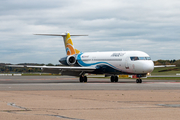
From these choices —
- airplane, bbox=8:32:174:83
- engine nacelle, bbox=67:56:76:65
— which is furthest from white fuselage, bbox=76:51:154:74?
engine nacelle, bbox=67:56:76:65

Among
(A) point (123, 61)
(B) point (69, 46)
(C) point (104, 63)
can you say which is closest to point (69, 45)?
(B) point (69, 46)

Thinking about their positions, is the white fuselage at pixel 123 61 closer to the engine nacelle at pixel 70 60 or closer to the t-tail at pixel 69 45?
the engine nacelle at pixel 70 60

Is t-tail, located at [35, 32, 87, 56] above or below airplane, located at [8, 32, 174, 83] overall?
above

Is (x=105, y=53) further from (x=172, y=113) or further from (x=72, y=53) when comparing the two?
(x=172, y=113)

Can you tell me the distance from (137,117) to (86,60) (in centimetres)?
3559

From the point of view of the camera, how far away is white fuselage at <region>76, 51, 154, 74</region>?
122 feet

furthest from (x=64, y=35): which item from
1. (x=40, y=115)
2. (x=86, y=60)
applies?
(x=40, y=115)

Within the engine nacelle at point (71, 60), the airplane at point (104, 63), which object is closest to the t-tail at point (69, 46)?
the airplane at point (104, 63)

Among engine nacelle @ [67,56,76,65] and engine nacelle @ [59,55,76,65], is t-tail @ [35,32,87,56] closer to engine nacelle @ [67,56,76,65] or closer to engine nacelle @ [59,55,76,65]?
engine nacelle @ [59,55,76,65]

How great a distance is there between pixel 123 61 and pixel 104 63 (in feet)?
11.8

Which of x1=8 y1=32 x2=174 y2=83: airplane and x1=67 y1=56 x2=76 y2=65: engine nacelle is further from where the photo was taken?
x1=67 y1=56 x2=76 y2=65: engine nacelle

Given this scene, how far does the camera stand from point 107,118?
1005 centimetres

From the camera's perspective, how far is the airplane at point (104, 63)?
Result: 123 feet

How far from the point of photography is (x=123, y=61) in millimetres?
39250
